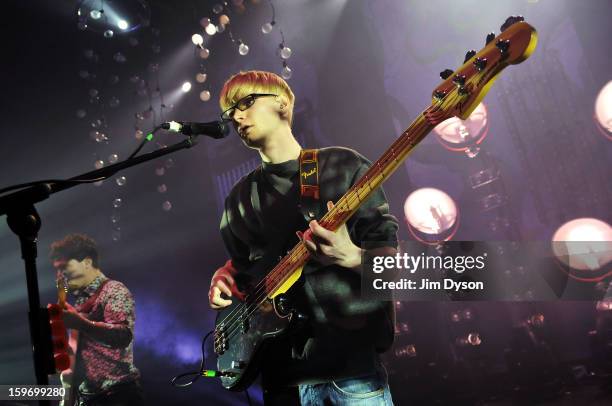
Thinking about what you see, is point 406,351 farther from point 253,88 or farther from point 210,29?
point 210,29

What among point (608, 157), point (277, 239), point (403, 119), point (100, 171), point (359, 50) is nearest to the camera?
point (100, 171)

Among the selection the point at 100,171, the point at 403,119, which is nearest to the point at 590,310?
the point at 403,119

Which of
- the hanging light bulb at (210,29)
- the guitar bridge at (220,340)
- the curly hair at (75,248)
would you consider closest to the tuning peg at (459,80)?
the guitar bridge at (220,340)

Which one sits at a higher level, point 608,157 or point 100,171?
point 608,157

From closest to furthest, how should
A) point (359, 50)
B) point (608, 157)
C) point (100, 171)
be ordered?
point (100, 171)
point (608, 157)
point (359, 50)

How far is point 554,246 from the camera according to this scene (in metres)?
3.54

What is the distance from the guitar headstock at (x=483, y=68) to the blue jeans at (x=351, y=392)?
139 cm

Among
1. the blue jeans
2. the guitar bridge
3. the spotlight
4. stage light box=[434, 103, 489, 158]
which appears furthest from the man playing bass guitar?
the spotlight

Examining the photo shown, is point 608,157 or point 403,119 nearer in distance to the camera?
point 608,157

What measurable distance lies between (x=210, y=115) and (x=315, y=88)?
1283 mm

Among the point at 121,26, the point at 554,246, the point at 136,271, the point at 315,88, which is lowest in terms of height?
the point at 554,246

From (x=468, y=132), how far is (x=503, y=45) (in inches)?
71.7

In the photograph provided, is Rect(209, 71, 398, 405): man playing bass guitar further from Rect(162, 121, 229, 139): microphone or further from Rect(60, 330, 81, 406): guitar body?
Rect(60, 330, 81, 406): guitar body

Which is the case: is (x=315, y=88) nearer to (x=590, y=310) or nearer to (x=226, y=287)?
(x=226, y=287)
